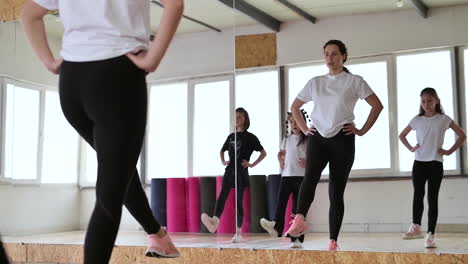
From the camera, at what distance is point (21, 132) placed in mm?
5043

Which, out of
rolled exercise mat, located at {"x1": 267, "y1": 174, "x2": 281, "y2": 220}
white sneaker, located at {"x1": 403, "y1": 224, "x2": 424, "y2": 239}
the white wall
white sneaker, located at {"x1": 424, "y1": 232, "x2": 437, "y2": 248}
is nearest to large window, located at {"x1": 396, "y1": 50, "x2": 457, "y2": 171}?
white sneaker, located at {"x1": 403, "y1": 224, "x2": 424, "y2": 239}

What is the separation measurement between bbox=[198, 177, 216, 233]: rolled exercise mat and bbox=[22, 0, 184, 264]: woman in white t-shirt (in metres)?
2.68

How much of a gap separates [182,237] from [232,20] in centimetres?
161

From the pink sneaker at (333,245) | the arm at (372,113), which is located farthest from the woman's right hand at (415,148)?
the pink sneaker at (333,245)

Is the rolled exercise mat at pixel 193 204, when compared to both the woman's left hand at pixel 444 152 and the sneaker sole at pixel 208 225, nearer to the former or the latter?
the sneaker sole at pixel 208 225

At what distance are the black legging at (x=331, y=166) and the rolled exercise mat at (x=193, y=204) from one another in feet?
3.66

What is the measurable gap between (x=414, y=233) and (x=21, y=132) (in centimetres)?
342

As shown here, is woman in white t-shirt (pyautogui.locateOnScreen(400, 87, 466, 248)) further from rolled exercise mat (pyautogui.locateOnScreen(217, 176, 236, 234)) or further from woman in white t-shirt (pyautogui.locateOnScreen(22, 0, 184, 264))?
woman in white t-shirt (pyautogui.locateOnScreen(22, 0, 184, 264))

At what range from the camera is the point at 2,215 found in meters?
4.88

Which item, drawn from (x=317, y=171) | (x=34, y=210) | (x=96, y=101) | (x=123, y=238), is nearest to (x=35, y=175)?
(x=34, y=210)

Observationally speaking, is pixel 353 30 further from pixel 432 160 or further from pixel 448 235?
pixel 448 235

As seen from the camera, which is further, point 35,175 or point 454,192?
point 35,175

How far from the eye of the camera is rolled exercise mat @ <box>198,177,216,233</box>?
415cm

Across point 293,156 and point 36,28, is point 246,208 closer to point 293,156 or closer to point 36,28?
point 293,156
